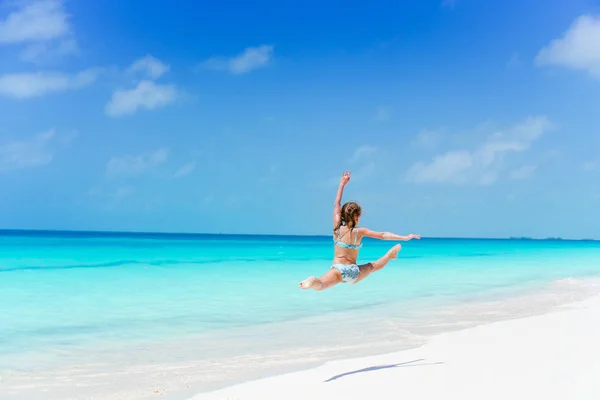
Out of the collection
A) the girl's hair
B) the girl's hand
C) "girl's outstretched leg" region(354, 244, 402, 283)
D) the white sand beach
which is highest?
the girl's hand

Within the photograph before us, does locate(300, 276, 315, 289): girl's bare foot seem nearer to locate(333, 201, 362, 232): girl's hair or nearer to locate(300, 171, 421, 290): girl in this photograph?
locate(300, 171, 421, 290): girl

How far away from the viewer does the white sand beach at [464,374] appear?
5.71 metres

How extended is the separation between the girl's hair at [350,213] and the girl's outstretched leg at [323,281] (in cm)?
60

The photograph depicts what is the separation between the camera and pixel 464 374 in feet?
20.9

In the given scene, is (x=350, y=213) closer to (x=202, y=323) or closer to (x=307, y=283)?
(x=307, y=283)

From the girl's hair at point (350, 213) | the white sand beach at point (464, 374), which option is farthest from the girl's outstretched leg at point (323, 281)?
the white sand beach at point (464, 374)

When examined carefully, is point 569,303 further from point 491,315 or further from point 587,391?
point 587,391

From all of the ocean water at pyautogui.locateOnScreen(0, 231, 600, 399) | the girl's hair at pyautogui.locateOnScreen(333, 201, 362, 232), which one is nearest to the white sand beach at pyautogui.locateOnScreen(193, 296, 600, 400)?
the ocean water at pyautogui.locateOnScreen(0, 231, 600, 399)

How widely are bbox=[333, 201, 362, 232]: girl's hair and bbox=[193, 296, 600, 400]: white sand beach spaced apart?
1.72 metres

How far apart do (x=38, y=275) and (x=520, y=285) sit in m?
17.3

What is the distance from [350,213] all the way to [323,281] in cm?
90

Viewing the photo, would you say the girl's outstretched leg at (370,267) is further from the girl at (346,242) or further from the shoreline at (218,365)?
the shoreline at (218,365)

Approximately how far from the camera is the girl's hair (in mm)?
7168

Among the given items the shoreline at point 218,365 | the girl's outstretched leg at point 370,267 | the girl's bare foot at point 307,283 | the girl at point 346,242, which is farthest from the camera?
the girl's outstretched leg at point 370,267
